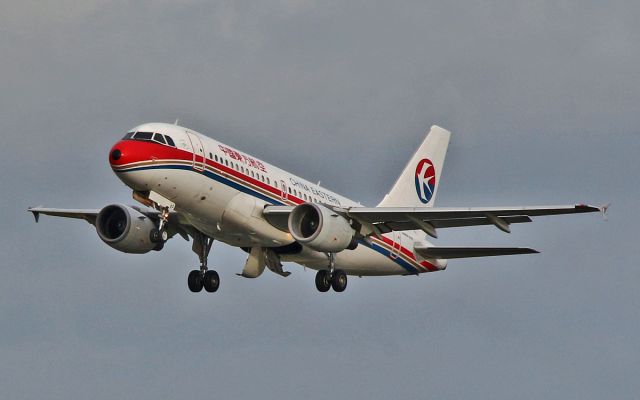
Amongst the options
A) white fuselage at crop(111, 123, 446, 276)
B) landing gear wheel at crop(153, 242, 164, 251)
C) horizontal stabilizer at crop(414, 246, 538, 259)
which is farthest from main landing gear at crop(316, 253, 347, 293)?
landing gear wheel at crop(153, 242, 164, 251)

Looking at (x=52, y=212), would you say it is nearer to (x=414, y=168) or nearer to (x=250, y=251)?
(x=250, y=251)

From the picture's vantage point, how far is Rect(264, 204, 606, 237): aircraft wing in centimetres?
5806

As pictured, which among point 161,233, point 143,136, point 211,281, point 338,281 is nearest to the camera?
point 143,136

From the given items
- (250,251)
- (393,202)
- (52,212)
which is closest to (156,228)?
(250,251)

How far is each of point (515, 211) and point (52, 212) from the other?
22223 millimetres

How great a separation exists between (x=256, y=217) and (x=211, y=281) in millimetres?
5782

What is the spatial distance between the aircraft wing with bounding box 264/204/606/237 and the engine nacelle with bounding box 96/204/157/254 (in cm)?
570

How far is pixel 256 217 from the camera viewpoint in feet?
193

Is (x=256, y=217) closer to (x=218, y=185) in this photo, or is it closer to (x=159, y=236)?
(x=218, y=185)

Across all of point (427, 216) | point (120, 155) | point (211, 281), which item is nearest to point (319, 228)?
point (427, 216)

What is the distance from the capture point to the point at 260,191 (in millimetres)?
59250

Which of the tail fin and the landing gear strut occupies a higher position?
the tail fin

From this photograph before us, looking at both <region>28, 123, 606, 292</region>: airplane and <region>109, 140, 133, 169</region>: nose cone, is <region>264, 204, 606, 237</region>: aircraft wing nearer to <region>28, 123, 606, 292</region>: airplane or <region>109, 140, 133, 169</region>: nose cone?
<region>28, 123, 606, 292</region>: airplane

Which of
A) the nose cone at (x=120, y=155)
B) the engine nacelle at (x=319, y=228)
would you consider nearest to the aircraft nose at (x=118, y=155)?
the nose cone at (x=120, y=155)
